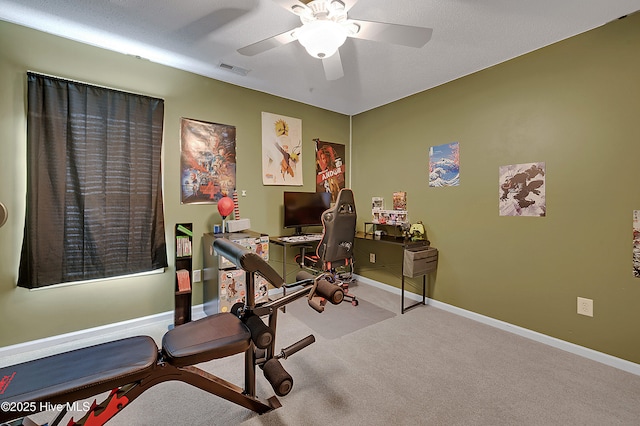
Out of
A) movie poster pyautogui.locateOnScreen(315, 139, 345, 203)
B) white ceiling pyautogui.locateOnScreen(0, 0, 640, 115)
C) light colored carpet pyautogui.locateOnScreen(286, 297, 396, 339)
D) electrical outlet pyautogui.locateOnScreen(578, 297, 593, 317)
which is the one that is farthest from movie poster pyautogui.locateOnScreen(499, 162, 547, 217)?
movie poster pyautogui.locateOnScreen(315, 139, 345, 203)

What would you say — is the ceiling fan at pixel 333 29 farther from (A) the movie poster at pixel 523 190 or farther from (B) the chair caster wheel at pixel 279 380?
(B) the chair caster wheel at pixel 279 380

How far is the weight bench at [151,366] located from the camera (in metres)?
1.05

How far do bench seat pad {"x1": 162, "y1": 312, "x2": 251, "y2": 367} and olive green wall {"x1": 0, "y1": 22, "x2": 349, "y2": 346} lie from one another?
162cm

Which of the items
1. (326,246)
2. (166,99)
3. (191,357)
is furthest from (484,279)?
(166,99)

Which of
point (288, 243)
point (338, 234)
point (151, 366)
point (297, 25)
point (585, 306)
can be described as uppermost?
point (297, 25)

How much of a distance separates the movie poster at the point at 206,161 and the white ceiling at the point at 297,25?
1.94ft

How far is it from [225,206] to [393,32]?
7.12ft

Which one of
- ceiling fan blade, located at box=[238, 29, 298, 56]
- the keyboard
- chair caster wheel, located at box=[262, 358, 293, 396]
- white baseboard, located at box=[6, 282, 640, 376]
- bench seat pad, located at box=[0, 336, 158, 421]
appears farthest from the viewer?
the keyboard

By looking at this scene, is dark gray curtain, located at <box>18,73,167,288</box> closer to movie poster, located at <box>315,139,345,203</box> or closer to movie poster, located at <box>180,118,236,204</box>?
movie poster, located at <box>180,118,236,204</box>

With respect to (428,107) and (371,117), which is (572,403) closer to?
(428,107)

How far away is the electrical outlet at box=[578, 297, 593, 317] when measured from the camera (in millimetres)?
2271

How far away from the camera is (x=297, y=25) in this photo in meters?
2.19

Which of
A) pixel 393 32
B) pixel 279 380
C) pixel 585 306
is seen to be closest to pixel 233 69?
pixel 393 32

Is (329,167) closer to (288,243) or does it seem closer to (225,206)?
(288,243)
